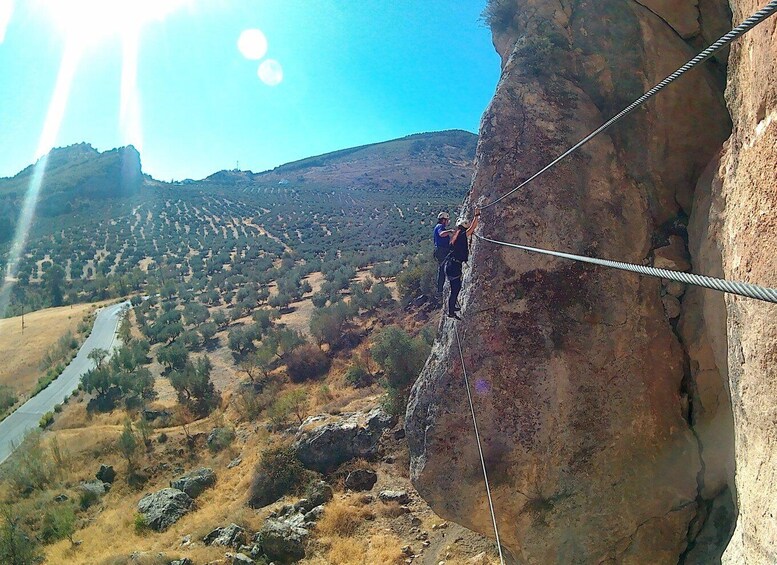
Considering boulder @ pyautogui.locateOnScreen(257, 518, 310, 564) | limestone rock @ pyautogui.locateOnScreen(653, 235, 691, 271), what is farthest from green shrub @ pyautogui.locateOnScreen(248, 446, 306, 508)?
limestone rock @ pyautogui.locateOnScreen(653, 235, 691, 271)

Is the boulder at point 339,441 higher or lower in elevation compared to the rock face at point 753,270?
lower

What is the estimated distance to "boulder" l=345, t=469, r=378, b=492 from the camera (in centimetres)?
1338

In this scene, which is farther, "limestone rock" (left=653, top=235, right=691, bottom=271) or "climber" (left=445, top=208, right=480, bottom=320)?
"climber" (left=445, top=208, right=480, bottom=320)

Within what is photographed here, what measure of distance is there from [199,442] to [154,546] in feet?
21.2

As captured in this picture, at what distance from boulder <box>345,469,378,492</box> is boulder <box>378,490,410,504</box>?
0.68 metres

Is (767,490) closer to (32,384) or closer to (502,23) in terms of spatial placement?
(502,23)

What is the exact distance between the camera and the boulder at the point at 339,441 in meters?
14.6

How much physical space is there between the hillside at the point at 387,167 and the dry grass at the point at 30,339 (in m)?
60.8

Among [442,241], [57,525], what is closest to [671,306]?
[442,241]

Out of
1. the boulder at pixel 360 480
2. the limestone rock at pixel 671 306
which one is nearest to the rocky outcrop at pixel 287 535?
the boulder at pixel 360 480

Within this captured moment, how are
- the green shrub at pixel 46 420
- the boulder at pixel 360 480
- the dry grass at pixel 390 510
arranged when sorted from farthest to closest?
1. the green shrub at pixel 46 420
2. the boulder at pixel 360 480
3. the dry grass at pixel 390 510

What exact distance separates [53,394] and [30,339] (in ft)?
39.0

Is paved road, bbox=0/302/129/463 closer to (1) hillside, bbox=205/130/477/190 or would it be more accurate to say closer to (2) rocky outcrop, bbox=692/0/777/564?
(2) rocky outcrop, bbox=692/0/777/564

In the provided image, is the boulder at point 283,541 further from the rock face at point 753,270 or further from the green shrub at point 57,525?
the rock face at point 753,270
